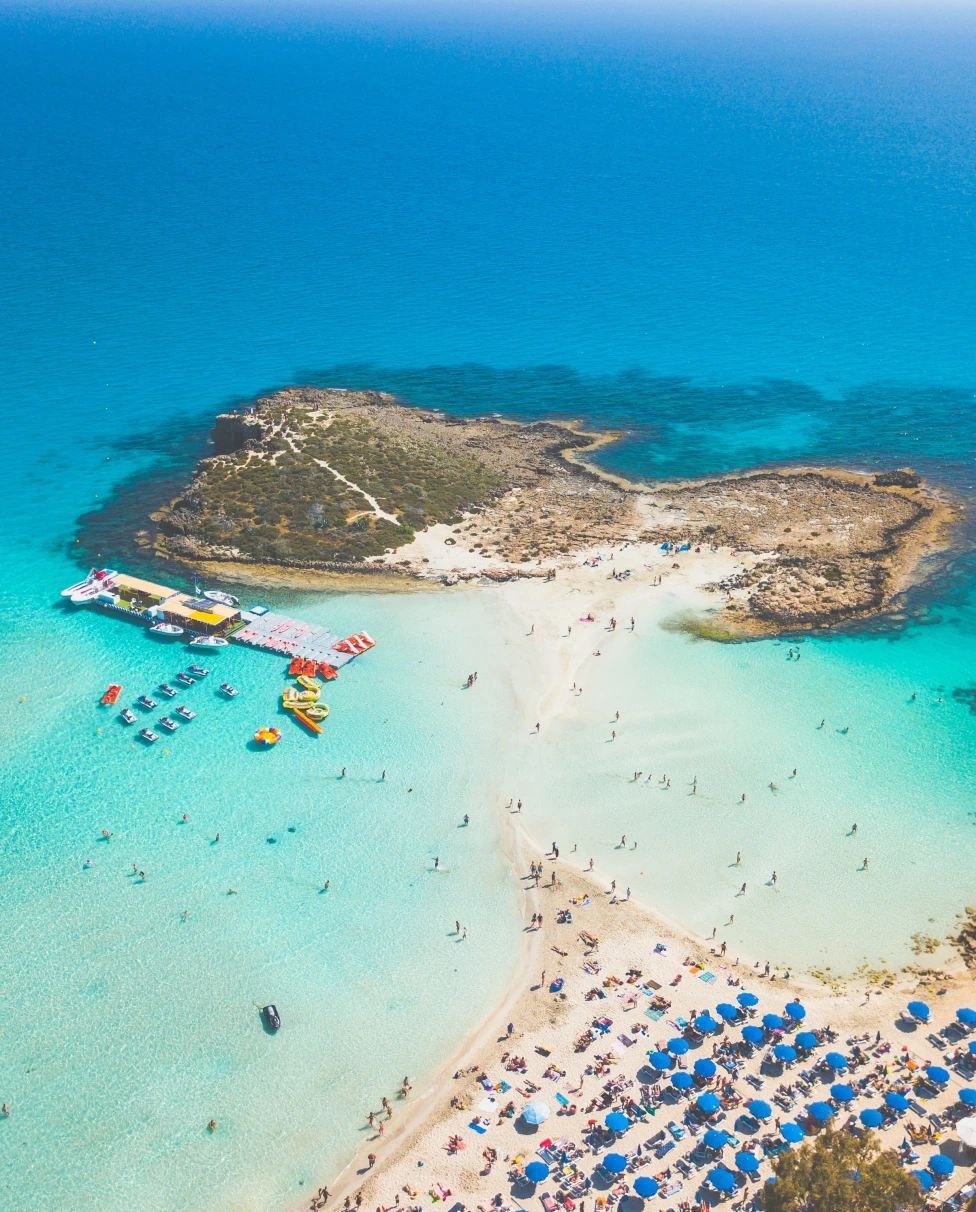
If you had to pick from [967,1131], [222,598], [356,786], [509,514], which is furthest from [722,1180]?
[509,514]

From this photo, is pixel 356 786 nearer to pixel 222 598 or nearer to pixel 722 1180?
pixel 222 598

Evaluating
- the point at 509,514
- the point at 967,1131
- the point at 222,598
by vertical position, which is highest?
the point at 509,514

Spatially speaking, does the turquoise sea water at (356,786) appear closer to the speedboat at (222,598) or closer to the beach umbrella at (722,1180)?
the speedboat at (222,598)

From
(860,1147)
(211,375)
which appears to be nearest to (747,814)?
(860,1147)

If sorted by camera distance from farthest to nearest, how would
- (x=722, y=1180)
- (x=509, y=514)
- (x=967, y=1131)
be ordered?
(x=509, y=514) < (x=967, y=1131) < (x=722, y=1180)

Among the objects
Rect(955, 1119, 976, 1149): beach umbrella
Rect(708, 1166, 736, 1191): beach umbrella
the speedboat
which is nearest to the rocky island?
the speedboat

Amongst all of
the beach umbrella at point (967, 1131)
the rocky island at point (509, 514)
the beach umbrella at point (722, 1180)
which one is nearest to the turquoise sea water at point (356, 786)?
the rocky island at point (509, 514)
